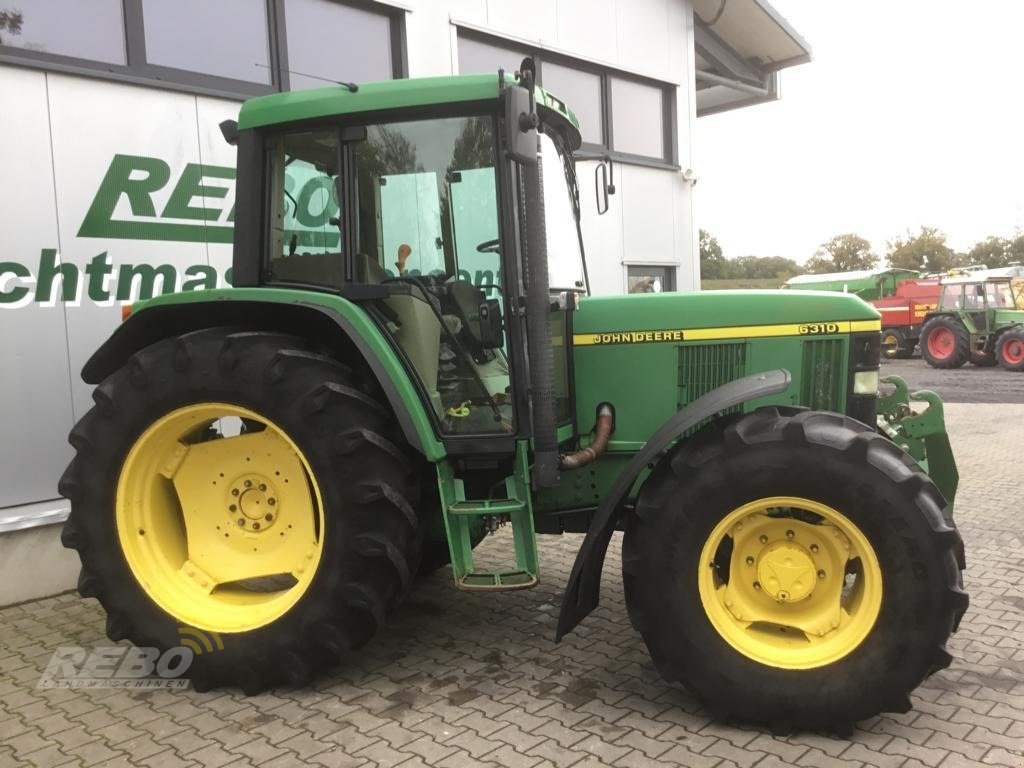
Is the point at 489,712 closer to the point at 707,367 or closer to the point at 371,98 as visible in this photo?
the point at 707,367

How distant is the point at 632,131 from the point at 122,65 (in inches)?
228

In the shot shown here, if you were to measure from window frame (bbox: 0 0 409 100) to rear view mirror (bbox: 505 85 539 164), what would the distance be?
9.95ft

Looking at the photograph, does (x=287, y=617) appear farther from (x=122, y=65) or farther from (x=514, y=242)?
(x=122, y=65)

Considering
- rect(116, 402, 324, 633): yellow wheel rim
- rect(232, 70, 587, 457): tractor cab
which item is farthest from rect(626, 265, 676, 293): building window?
rect(116, 402, 324, 633): yellow wheel rim

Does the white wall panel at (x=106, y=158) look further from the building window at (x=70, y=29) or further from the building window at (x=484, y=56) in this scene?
the building window at (x=484, y=56)

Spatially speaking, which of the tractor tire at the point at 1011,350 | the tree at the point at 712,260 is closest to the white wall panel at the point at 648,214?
the tractor tire at the point at 1011,350

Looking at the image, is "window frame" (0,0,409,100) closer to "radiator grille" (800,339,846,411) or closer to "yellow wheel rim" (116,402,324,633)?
"yellow wheel rim" (116,402,324,633)

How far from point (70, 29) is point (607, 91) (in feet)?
18.4

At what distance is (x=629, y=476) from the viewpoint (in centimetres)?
302

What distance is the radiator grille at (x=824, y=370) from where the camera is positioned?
11.3 feet

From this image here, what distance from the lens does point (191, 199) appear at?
5133 mm

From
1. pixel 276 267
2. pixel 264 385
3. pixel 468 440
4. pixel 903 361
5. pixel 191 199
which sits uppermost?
pixel 191 199

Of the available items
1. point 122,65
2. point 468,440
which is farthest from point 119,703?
point 122,65

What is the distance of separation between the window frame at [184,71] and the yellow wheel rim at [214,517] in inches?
96.8
